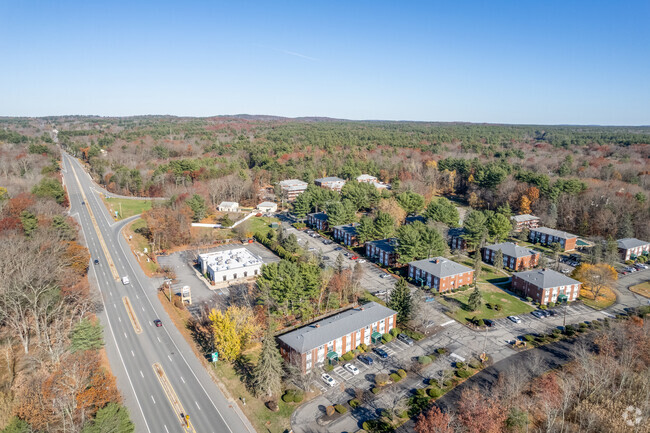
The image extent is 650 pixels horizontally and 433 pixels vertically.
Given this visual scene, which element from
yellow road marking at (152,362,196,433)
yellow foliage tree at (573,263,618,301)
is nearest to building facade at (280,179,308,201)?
yellow foliage tree at (573,263,618,301)

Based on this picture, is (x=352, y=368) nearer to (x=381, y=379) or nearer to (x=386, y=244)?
(x=381, y=379)

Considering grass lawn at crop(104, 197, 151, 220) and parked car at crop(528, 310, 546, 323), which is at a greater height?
grass lawn at crop(104, 197, 151, 220)

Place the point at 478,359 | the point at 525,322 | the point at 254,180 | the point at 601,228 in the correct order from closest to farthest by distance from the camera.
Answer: the point at 478,359 < the point at 525,322 < the point at 601,228 < the point at 254,180

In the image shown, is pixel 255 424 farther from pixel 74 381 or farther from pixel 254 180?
pixel 254 180

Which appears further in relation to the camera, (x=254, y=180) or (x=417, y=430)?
(x=254, y=180)

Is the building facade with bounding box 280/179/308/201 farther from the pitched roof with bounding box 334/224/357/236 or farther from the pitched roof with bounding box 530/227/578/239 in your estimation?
the pitched roof with bounding box 530/227/578/239

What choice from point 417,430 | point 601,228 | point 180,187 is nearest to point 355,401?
point 417,430

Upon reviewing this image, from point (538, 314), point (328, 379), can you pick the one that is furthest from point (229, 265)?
point (538, 314)
